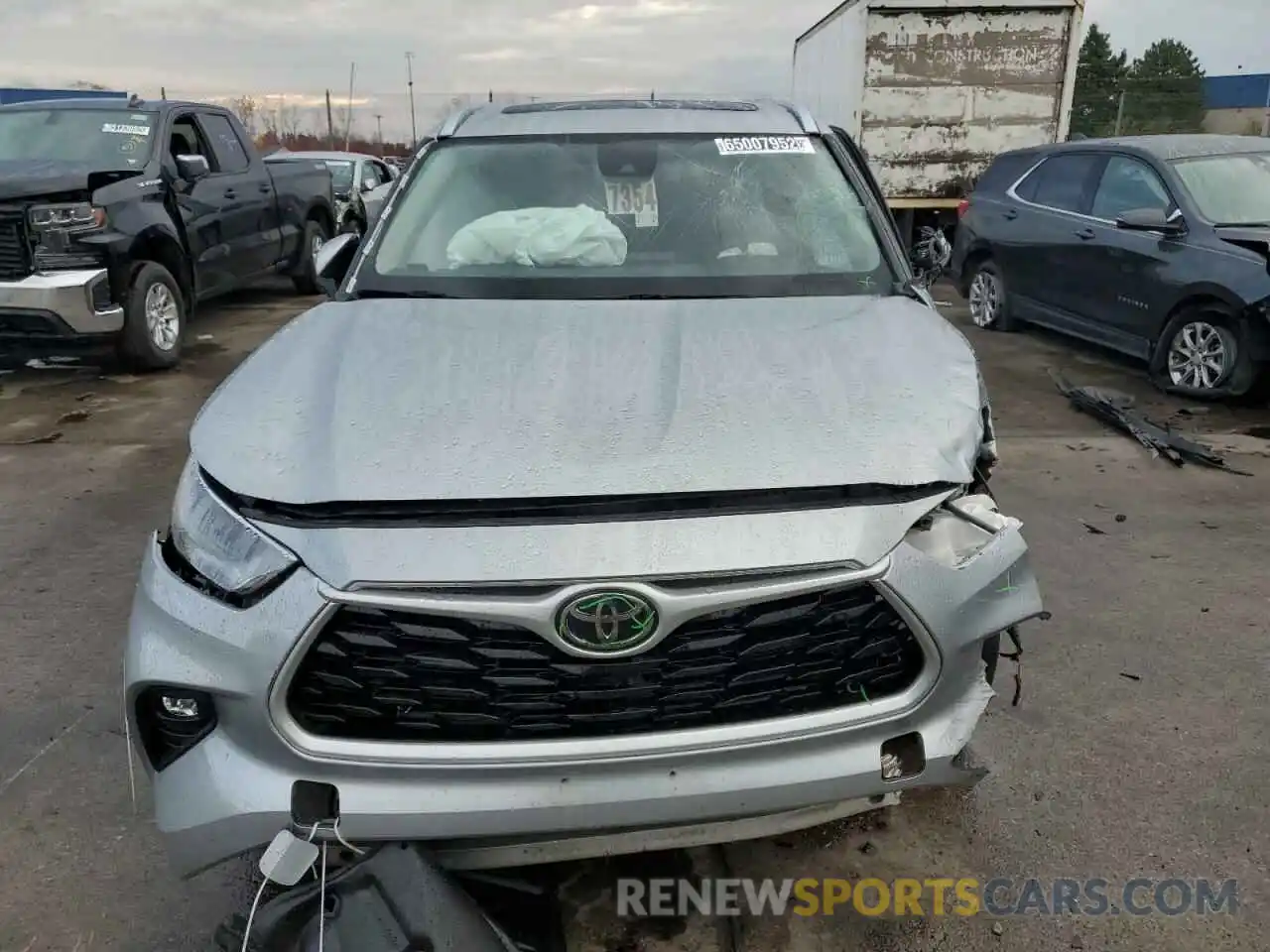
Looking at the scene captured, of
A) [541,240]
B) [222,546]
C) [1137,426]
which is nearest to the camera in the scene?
[222,546]

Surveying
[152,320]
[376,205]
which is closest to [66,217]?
[152,320]

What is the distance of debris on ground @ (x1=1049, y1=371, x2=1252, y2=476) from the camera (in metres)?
5.46

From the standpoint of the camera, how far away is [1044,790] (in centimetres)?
274

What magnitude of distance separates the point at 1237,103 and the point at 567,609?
166ft

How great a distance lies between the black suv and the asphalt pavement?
1.35 m

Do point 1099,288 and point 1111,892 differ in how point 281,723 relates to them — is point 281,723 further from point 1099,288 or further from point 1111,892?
point 1099,288

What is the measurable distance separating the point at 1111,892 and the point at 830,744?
1065 mm

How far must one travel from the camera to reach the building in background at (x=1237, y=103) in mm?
32906

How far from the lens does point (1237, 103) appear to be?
41.8m

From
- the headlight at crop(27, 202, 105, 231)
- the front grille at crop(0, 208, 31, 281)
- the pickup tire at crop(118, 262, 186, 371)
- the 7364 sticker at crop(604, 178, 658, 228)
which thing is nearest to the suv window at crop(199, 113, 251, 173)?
the pickup tire at crop(118, 262, 186, 371)

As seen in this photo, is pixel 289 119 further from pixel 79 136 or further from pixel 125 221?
pixel 125 221

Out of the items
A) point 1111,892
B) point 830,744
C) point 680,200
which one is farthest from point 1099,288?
point 830,744

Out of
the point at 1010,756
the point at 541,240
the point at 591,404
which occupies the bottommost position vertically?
the point at 1010,756

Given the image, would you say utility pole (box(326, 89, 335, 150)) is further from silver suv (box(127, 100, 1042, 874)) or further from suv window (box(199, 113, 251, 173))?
silver suv (box(127, 100, 1042, 874))
